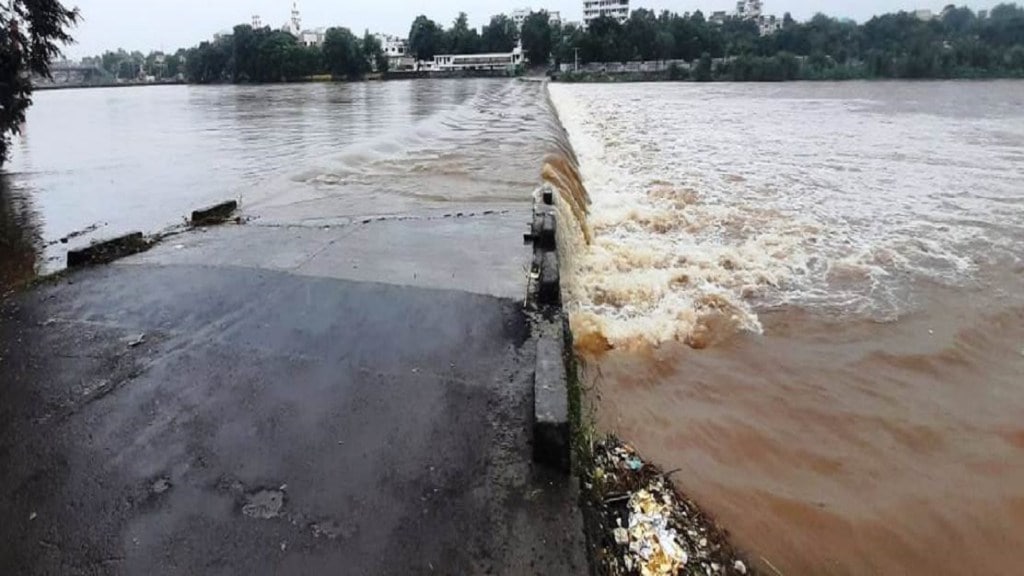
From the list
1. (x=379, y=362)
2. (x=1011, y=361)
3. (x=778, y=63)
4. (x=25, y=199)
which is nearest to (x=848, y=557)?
(x=379, y=362)

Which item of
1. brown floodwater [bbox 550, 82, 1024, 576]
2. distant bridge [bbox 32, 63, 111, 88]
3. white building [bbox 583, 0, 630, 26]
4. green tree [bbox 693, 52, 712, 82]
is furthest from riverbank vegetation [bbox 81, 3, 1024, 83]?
brown floodwater [bbox 550, 82, 1024, 576]

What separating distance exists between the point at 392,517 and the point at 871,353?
220 inches

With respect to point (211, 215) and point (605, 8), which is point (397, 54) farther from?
point (211, 215)

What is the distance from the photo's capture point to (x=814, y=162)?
61.2ft

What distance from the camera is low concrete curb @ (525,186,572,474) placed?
11.5 ft

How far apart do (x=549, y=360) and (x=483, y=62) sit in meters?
112

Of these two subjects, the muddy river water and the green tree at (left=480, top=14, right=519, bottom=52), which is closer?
the muddy river water

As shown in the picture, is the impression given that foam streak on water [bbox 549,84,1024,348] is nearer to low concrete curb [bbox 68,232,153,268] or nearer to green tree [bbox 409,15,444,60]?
low concrete curb [bbox 68,232,153,268]

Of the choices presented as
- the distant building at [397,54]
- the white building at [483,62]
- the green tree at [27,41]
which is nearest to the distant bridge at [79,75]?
the distant building at [397,54]

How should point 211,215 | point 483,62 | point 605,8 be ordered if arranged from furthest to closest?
point 605,8
point 483,62
point 211,215

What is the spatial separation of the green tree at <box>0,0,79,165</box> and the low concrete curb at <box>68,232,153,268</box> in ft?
19.1

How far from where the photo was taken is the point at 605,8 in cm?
14400

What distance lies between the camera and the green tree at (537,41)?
107 m

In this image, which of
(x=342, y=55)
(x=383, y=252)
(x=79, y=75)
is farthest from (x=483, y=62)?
(x=383, y=252)
